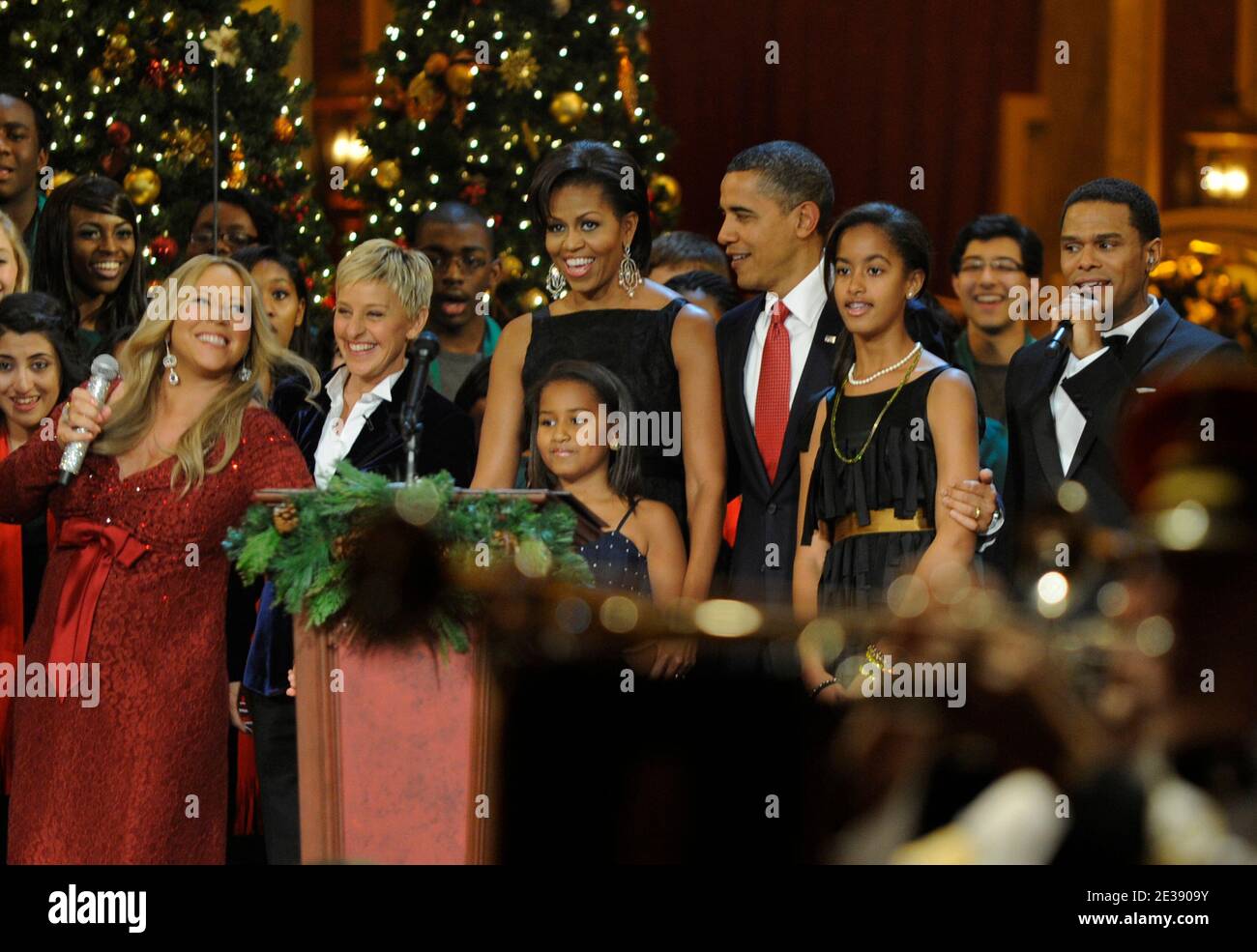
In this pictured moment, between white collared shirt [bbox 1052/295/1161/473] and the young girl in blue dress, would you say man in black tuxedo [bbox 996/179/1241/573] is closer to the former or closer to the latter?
white collared shirt [bbox 1052/295/1161/473]

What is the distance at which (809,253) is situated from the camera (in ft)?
13.9

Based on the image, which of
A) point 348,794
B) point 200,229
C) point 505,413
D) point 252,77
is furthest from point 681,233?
point 348,794

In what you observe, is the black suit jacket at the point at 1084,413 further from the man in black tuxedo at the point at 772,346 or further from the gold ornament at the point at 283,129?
the gold ornament at the point at 283,129

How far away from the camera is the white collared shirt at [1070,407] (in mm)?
3863

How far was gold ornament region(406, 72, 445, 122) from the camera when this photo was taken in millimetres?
7547

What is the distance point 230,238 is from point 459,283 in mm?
775

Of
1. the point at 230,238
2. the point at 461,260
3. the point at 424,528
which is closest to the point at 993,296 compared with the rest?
the point at 461,260

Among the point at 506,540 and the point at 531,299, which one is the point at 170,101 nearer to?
the point at 531,299

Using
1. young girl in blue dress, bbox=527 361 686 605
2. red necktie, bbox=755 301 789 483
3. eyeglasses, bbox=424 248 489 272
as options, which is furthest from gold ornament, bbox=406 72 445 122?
young girl in blue dress, bbox=527 361 686 605

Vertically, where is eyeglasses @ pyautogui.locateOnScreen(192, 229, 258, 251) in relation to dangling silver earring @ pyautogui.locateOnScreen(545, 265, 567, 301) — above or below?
above

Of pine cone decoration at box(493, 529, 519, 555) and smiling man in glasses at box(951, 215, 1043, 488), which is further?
smiling man in glasses at box(951, 215, 1043, 488)

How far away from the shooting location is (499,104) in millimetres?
7551

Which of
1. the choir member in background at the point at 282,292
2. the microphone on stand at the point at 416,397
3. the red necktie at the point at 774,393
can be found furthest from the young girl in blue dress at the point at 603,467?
the choir member in background at the point at 282,292

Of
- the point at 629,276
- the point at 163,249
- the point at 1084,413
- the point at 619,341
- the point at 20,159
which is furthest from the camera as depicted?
the point at 163,249
